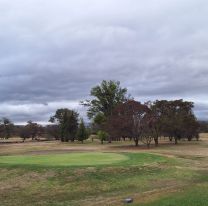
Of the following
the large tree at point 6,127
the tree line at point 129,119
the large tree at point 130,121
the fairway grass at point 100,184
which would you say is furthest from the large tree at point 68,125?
the fairway grass at point 100,184

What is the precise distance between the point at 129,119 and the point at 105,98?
110 feet

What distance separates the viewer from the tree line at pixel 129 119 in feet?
227

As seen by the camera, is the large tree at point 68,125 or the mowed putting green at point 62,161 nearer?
the mowed putting green at point 62,161

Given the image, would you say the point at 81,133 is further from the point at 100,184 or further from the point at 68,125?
the point at 100,184

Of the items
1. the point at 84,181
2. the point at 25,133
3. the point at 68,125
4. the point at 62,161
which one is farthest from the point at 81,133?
the point at 84,181

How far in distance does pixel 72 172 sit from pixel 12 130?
11517cm

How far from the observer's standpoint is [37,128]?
417 ft

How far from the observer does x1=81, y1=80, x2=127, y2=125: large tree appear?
4006 inches

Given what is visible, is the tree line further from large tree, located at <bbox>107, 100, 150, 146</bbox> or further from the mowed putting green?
the mowed putting green

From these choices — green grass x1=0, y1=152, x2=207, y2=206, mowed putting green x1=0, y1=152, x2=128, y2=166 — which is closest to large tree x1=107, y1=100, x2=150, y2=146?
mowed putting green x1=0, y1=152, x2=128, y2=166

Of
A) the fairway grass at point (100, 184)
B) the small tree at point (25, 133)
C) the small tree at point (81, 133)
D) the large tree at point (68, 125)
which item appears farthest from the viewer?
the small tree at point (25, 133)

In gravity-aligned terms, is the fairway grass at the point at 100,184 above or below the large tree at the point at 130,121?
below

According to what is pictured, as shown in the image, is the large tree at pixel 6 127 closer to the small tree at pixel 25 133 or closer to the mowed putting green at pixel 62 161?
the small tree at pixel 25 133

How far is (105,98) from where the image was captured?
10269 centimetres
